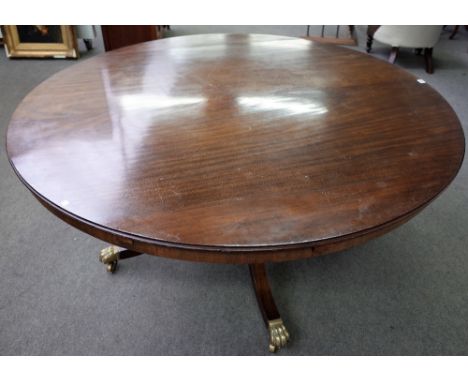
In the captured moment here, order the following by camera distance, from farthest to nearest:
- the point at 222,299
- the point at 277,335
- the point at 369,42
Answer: the point at 369,42
the point at 222,299
the point at 277,335

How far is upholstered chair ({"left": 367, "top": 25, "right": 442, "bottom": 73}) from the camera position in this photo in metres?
2.60

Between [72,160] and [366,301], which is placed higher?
[72,160]

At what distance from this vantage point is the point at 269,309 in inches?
44.1

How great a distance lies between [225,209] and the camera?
68cm

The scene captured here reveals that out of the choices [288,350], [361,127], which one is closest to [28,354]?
[288,350]

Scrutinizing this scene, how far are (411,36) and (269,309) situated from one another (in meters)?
Result: 2.40

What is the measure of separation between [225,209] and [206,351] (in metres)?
0.61

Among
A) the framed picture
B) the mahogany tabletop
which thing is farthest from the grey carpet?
the framed picture

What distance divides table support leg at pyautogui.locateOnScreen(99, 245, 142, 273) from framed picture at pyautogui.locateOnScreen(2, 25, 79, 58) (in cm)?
215

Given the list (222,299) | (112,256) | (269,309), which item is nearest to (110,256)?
(112,256)

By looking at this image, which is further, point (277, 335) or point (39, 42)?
point (39, 42)

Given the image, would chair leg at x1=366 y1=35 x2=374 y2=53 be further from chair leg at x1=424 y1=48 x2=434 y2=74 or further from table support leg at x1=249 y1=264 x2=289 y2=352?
table support leg at x1=249 y1=264 x2=289 y2=352

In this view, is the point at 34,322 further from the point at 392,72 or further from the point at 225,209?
the point at 392,72

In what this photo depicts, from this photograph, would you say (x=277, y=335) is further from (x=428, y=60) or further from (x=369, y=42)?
(x=369, y=42)
